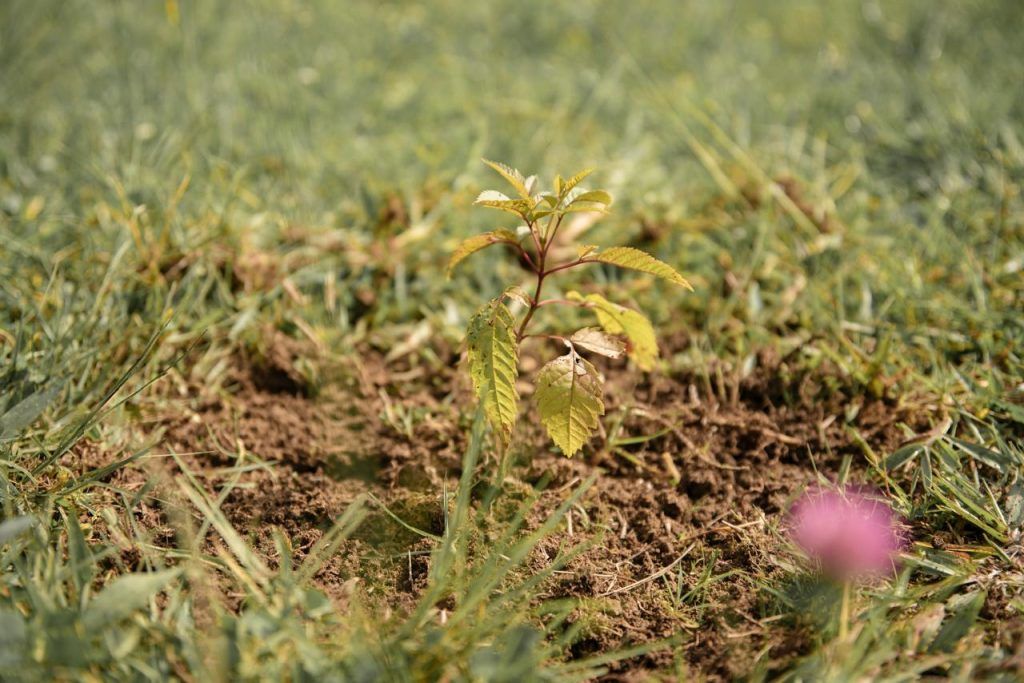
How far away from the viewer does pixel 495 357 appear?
5.26 ft

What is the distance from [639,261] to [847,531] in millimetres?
629

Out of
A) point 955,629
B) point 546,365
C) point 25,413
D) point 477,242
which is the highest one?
point 477,242

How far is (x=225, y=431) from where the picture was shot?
1.96m

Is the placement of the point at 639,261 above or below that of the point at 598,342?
above

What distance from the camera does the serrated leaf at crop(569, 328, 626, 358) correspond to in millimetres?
1678

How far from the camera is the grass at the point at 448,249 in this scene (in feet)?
4.46

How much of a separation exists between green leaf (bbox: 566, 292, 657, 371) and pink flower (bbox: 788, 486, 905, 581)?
0.43 meters

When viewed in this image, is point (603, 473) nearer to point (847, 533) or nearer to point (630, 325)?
point (630, 325)

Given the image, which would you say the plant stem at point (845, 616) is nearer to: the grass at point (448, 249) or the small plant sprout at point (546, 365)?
the grass at point (448, 249)

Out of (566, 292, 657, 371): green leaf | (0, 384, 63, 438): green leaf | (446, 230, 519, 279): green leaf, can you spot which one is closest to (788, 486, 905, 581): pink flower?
(566, 292, 657, 371): green leaf

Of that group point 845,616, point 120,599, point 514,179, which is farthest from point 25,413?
point 845,616

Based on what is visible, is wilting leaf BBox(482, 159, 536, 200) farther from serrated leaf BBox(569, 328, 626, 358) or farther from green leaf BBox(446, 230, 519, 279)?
serrated leaf BBox(569, 328, 626, 358)

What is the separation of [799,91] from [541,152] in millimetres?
1253

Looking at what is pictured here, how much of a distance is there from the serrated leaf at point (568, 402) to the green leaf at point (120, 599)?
→ 2.27ft
